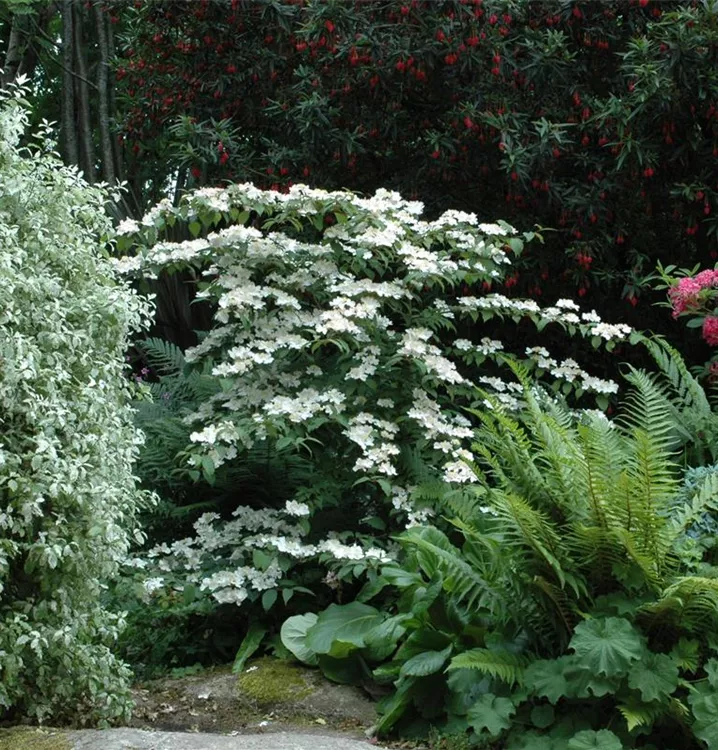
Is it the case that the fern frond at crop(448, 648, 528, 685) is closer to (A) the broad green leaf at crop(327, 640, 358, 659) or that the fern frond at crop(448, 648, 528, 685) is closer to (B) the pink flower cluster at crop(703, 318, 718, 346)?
(A) the broad green leaf at crop(327, 640, 358, 659)

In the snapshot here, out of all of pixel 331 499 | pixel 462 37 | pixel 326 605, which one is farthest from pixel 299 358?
pixel 462 37

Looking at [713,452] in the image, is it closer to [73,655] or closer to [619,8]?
[73,655]

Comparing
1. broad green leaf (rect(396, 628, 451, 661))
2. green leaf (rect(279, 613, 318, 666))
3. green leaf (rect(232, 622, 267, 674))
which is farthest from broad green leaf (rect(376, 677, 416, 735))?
green leaf (rect(232, 622, 267, 674))

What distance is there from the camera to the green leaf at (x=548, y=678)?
3.44 metres

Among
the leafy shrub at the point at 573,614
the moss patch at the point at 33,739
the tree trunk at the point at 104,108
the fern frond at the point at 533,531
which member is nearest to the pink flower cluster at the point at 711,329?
the leafy shrub at the point at 573,614

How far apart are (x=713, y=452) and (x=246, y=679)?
8.21 ft

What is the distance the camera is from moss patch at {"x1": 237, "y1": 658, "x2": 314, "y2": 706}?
13.9 ft

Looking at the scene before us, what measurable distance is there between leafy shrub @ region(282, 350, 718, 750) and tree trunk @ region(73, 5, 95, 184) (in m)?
8.51

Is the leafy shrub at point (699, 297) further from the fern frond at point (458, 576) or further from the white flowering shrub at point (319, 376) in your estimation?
the fern frond at point (458, 576)

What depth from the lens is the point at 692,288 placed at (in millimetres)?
5453

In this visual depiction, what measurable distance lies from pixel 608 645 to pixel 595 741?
30 cm

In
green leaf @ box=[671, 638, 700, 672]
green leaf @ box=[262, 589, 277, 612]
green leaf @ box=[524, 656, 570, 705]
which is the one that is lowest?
green leaf @ box=[524, 656, 570, 705]

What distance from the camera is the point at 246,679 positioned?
441 cm

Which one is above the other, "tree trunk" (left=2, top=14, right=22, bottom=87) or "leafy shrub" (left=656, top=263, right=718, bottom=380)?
"tree trunk" (left=2, top=14, right=22, bottom=87)
